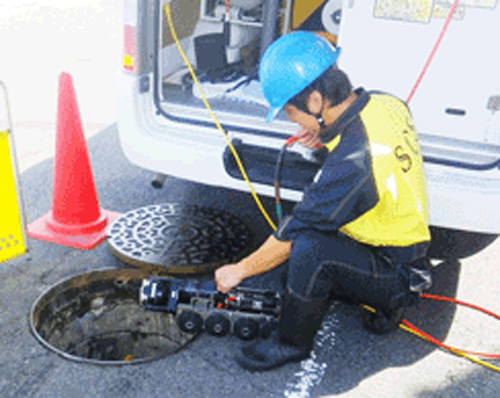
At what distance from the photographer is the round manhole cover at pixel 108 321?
9.23ft

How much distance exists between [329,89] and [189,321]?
47.8 inches

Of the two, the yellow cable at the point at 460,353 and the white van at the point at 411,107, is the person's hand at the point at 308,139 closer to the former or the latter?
the white van at the point at 411,107

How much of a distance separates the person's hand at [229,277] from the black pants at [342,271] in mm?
216

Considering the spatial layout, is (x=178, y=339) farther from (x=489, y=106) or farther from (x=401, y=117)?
(x=489, y=106)

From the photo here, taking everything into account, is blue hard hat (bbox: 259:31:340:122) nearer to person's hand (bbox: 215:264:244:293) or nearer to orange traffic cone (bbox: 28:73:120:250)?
person's hand (bbox: 215:264:244:293)

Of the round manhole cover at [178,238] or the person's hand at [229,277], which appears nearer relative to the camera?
the person's hand at [229,277]

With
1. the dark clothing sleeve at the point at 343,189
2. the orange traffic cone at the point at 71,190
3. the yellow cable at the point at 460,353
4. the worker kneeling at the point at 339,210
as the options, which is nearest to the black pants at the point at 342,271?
the worker kneeling at the point at 339,210

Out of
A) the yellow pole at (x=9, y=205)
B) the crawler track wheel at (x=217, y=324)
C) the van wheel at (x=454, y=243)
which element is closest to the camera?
the crawler track wheel at (x=217, y=324)

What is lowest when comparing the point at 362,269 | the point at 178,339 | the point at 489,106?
the point at 178,339

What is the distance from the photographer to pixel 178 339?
290cm

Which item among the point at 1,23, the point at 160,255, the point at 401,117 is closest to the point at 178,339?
the point at 160,255

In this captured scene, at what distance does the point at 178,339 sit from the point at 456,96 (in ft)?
6.29

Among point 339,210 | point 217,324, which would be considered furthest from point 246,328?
point 339,210

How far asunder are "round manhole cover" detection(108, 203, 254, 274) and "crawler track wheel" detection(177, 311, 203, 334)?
0.48m
